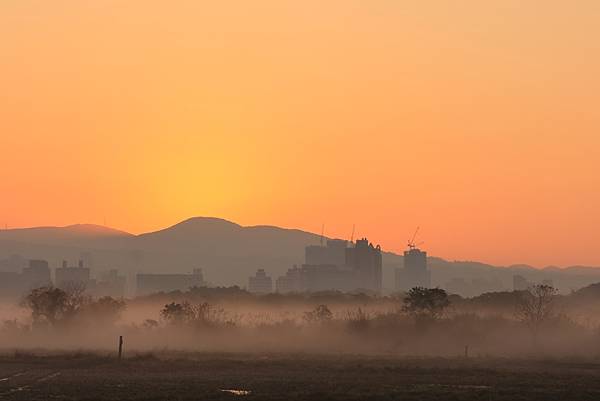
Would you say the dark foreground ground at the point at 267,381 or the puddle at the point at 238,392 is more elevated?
the dark foreground ground at the point at 267,381

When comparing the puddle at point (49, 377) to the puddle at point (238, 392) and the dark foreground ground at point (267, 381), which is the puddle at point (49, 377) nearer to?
the dark foreground ground at point (267, 381)

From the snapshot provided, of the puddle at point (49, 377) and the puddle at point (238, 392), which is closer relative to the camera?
the puddle at point (238, 392)

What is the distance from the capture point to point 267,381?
89375mm

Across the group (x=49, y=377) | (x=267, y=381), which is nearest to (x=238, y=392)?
(x=267, y=381)

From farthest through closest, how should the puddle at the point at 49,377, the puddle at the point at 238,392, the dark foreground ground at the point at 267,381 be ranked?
the puddle at the point at 49,377 → the puddle at the point at 238,392 → the dark foreground ground at the point at 267,381

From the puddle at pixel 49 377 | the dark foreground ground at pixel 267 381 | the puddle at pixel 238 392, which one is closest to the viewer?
the dark foreground ground at pixel 267 381

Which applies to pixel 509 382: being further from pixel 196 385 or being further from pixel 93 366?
pixel 93 366

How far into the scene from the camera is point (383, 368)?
107875 mm

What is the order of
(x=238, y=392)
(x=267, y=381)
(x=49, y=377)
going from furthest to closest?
1. (x=49, y=377)
2. (x=267, y=381)
3. (x=238, y=392)

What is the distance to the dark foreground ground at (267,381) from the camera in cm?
7569

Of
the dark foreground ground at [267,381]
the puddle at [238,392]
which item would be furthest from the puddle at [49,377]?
the puddle at [238,392]

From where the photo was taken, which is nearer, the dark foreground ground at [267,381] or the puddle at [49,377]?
the dark foreground ground at [267,381]

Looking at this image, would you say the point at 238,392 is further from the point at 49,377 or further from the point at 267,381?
the point at 49,377

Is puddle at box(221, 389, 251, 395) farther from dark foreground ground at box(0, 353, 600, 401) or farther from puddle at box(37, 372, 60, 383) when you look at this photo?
puddle at box(37, 372, 60, 383)
